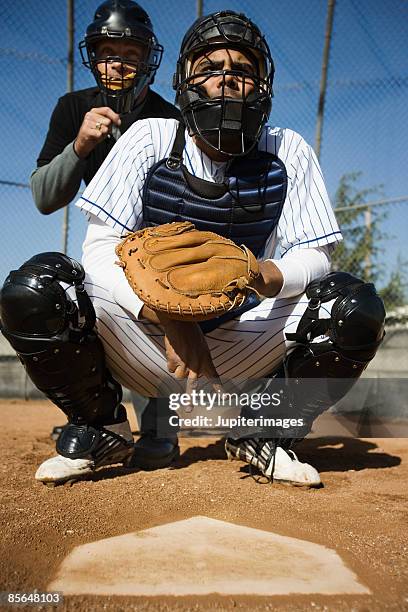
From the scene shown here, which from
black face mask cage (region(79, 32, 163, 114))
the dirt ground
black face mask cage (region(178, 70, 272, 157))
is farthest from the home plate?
black face mask cage (region(79, 32, 163, 114))

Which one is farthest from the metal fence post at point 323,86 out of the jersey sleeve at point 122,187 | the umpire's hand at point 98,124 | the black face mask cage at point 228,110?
the jersey sleeve at point 122,187

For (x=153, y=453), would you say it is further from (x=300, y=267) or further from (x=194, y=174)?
(x=194, y=174)

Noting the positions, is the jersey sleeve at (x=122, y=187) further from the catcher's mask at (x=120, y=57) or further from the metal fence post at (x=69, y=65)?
the metal fence post at (x=69, y=65)

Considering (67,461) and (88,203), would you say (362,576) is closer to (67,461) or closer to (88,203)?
(67,461)

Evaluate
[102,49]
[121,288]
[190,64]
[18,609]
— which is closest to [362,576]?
[18,609]

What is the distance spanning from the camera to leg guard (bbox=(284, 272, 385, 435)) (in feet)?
7.80

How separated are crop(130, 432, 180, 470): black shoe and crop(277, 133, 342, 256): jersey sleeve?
3.44ft

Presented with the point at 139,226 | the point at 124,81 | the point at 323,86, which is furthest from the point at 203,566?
the point at 323,86

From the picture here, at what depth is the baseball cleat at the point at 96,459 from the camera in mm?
2387

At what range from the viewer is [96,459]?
99.0 inches

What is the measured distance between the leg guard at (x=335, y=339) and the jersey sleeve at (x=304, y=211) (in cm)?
21

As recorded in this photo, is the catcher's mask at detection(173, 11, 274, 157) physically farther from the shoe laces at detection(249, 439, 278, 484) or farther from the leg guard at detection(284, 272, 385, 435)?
the shoe laces at detection(249, 439, 278, 484)

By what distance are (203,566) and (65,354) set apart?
1.07 m

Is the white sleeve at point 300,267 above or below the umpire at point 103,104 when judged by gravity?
below
